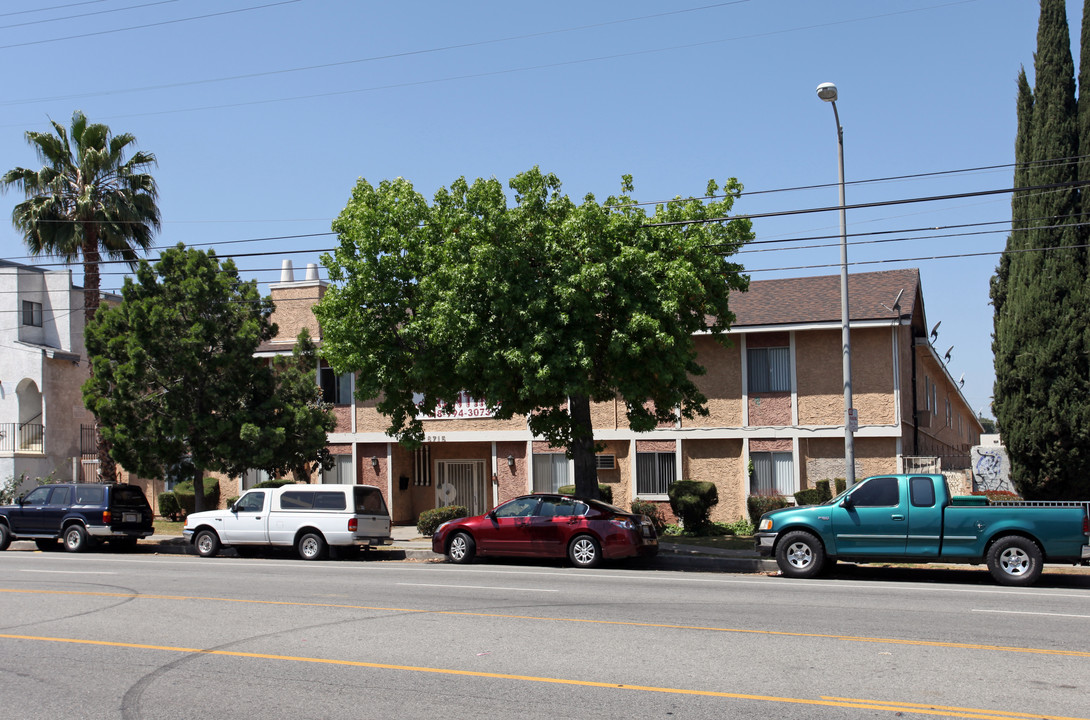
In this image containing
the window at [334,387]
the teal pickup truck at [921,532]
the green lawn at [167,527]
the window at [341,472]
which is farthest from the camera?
the window at [334,387]

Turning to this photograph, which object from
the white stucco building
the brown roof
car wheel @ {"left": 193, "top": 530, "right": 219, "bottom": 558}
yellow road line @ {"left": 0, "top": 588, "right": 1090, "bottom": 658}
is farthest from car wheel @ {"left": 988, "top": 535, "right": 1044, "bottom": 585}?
the white stucco building

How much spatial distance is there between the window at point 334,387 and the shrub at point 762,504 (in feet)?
43.5

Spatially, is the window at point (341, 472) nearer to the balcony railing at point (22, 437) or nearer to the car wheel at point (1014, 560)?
the balcony railing at point (22, 437)

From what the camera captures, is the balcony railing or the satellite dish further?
the balcony railing

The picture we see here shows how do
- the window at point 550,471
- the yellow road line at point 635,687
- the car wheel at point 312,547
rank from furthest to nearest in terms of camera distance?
the window at point 550,471, the car wheel at point 312,547, the yellow road line at point 635,687

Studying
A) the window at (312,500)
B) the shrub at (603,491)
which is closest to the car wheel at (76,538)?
the window at (312,500)

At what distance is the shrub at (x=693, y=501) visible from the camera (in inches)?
918

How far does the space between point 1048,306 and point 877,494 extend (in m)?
7.31

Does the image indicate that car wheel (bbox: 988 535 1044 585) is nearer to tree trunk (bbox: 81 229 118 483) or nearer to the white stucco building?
tree trunk (bbox: 81 229 118 483)

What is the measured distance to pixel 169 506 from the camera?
29812mm

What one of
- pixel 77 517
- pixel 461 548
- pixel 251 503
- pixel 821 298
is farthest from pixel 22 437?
pixel 821 298

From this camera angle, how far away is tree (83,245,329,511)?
23094mm

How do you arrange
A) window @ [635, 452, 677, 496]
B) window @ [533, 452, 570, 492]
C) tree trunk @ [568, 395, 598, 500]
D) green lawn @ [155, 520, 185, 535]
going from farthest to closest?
window @ [533, 452, 570, 492], window @ [635, 452, 677, 496], green lawn @ [155, 520, 185, 535], tree trunk @ [568, 395, 598, 500]

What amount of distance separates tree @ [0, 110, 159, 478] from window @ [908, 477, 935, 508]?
74.8ft
